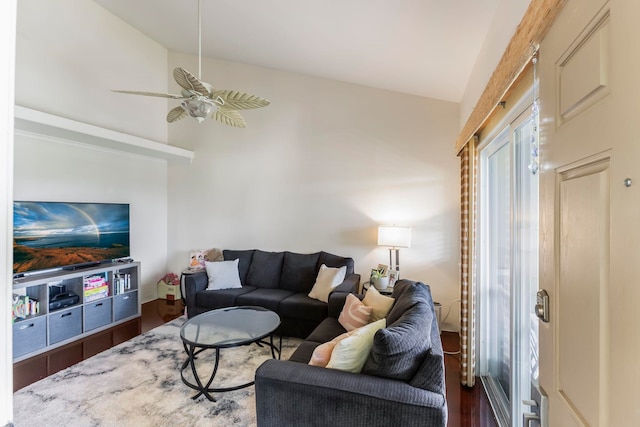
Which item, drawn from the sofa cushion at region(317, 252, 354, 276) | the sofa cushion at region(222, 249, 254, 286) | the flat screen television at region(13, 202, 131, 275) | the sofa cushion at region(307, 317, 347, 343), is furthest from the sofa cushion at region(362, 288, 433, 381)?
the flat screen television at region(13, 202, 131, 275)

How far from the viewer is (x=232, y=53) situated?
4.21 metres

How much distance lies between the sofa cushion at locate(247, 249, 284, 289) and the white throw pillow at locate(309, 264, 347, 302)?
2.31 feet

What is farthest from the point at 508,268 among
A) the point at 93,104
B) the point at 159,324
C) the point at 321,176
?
the point at 93,104

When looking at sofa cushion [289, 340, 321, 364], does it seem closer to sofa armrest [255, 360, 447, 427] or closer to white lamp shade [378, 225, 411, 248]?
sofa armrest [255, 360, 447, 427]

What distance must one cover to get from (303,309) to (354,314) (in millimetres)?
922

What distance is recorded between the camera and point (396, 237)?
3.55 m

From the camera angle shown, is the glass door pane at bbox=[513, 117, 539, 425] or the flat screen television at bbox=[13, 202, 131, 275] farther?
the flat screen television at bbox=[13, 202, 131, 275]

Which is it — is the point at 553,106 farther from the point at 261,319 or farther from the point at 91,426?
the point at 91,426

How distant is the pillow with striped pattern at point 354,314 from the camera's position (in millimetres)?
2529

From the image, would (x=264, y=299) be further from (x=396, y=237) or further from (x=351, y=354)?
(x=351, y=354)

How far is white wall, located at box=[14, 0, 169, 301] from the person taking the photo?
131 inches

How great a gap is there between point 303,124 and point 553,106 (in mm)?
3687

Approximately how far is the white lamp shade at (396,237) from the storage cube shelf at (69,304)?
3396 millimetres

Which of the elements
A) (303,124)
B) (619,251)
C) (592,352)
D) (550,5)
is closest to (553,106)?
(550,5)
